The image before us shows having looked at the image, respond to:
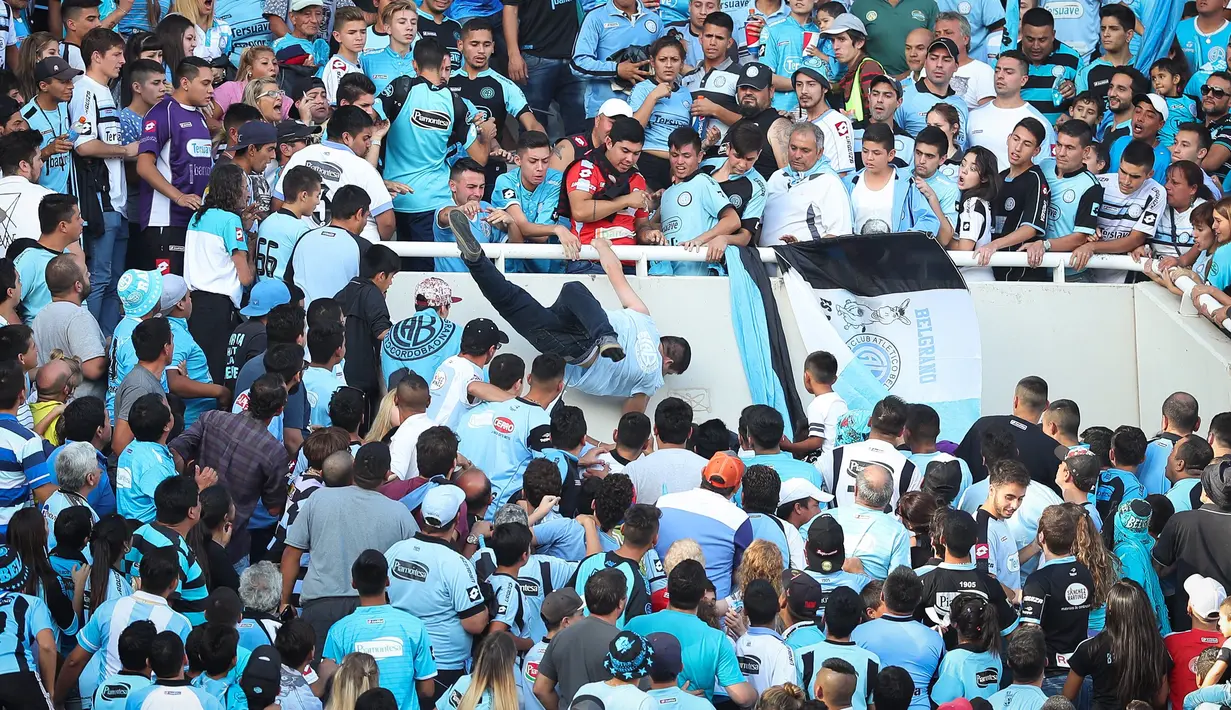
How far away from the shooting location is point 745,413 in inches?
336

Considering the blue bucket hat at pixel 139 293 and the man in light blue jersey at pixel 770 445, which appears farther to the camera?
the blue bucket hat at pixel 139 293

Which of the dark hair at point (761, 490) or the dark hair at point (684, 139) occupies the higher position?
the dark hair at point (684, 139)

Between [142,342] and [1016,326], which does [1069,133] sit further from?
[142,342]

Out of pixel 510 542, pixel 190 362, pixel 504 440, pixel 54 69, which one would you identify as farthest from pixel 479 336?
pixel 54 69

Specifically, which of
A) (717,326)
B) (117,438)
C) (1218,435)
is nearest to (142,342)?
(117,438)

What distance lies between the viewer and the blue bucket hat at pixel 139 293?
28.7 feet

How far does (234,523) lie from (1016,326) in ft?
19.3

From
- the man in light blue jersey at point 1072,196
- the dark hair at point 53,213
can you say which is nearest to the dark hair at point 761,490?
the dark hair at point 53,213

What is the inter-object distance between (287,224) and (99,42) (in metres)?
2.19

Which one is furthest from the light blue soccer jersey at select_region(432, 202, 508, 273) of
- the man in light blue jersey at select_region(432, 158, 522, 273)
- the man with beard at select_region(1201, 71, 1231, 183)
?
the man with beard at select_region(1201, 71, 1231, 183)

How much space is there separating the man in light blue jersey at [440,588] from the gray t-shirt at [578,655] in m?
0.55

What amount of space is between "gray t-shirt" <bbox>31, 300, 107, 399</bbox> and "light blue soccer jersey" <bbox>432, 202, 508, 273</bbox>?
2891 millimetres

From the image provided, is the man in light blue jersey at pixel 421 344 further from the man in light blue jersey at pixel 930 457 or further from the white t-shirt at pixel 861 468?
the man in light blue jersey at pixel 930 457

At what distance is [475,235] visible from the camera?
10992 millimetres
